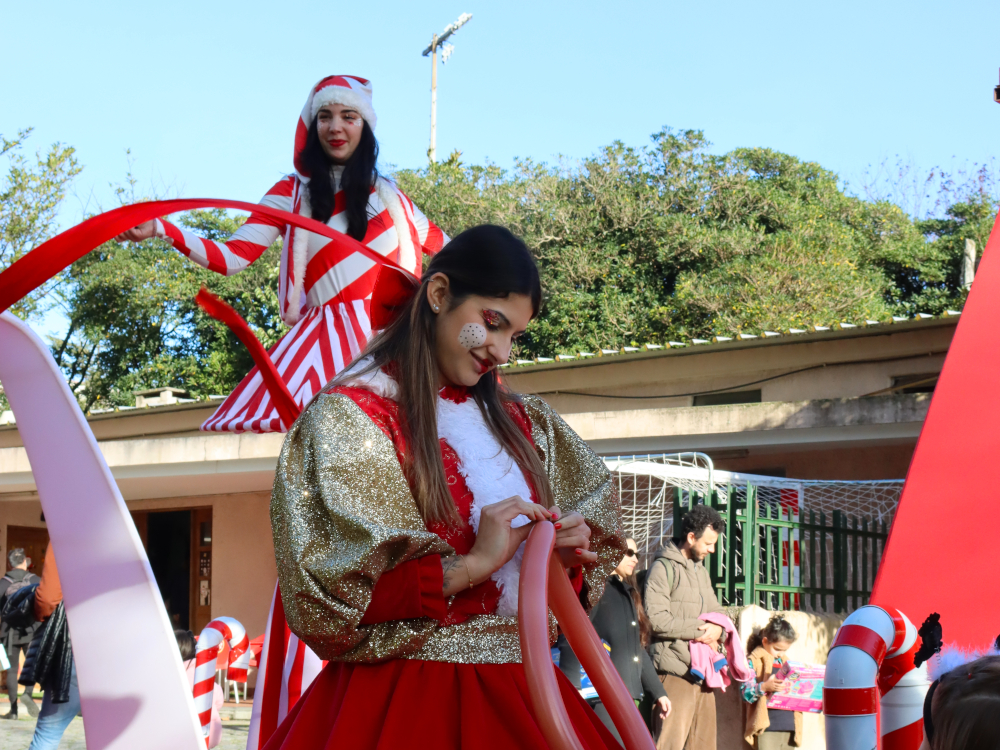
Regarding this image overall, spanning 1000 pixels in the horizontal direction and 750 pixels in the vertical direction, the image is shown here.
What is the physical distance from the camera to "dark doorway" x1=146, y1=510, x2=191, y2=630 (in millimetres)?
14422

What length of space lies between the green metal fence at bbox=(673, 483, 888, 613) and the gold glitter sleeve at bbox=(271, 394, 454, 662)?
16.5 ft

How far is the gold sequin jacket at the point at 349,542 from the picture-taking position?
1490 mm

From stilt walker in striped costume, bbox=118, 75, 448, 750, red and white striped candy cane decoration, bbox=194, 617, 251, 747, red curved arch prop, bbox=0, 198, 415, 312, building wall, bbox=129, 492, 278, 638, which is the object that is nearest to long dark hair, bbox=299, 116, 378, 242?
stilt walker in striped costume, bbox=118, 75, 448, 750

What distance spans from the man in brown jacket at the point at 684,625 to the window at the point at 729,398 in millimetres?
6793

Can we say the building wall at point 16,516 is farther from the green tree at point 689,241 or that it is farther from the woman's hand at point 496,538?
the woman's hand at point 496,538

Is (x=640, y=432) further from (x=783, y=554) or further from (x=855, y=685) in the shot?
(x=855, y=685)

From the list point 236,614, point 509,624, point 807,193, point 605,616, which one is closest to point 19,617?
point 605,616

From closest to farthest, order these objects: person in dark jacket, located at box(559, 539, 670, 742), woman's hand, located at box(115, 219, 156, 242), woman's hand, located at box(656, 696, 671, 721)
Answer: woman's hand, located at box(115, 219, 156, 242) → person in dark jacket, located at box(559, 539, 670, 742) → woman's hand, located at box(656, 696, 671, 721)

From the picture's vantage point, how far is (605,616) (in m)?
4.88

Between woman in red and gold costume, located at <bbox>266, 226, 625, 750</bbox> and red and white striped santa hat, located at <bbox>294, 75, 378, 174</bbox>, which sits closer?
woman in red and gold costume, located at <bbox>266, 226, 625, 750</bbox>

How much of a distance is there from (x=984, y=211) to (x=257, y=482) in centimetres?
1888

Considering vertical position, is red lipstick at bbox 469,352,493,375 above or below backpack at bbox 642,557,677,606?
above

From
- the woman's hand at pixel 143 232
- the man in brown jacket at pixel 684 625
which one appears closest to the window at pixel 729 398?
the man in brown jacket at pixel 684 625

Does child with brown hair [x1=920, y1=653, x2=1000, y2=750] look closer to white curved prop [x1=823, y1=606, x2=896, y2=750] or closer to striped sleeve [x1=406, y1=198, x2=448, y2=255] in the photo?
white curved prop [x1=823, y1=606, x2=896, y2=750]
